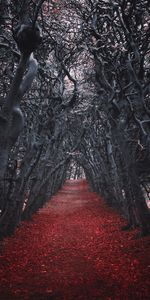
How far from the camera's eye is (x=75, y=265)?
9.83 m

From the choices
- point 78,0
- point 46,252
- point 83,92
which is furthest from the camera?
point 83,92

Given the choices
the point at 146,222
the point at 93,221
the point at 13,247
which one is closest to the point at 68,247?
the point at 13,247

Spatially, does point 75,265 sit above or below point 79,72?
below

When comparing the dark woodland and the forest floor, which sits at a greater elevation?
the dark woodland

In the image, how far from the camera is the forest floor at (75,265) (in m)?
7.26

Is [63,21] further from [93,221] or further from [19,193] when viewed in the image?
[93,221]

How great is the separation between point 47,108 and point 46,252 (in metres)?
8.07

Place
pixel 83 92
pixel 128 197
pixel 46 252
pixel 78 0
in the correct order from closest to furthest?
A: 1. pixel 46 252
2. pixel 78 0
3. pixel 128 197
4. pixel 83 92

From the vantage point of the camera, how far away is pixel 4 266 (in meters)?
9.34

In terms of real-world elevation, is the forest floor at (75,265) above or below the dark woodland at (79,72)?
below

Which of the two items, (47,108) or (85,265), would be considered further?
(47,108)

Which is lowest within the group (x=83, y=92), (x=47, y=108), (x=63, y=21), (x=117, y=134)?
(x=117, y=134)

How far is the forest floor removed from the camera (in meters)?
7.26

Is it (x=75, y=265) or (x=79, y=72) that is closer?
(x=75, y=265)
